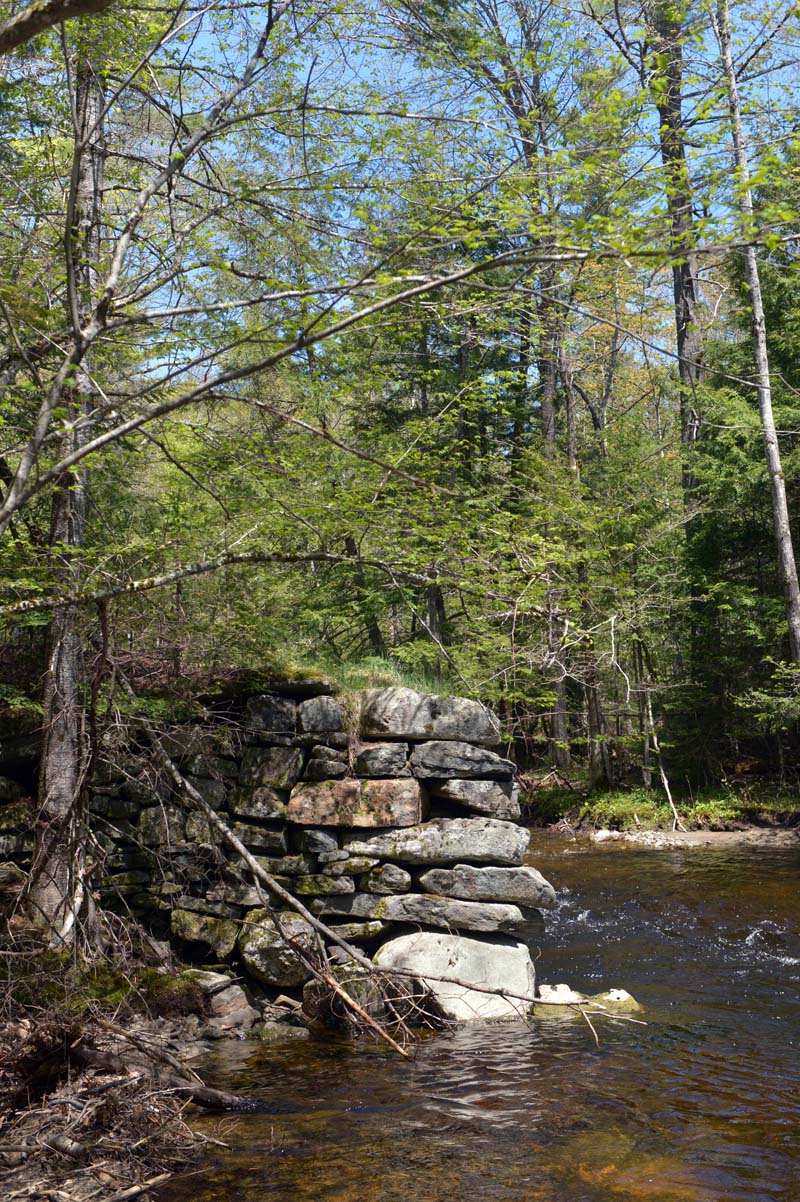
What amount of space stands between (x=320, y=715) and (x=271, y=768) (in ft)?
1.76

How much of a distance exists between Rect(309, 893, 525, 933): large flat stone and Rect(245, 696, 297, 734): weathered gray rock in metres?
1.37

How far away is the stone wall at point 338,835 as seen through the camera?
21.1 ft

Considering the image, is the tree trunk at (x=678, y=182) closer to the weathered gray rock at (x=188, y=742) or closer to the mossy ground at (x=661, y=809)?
the weathered gray rock at (x=188, y=742)

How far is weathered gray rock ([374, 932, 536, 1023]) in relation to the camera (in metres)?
6.07

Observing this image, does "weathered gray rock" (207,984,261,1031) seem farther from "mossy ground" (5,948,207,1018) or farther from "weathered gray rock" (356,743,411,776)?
"weathered gray rock" (356,743,411,776)

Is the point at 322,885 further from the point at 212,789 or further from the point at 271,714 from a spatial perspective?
the point at 271,714

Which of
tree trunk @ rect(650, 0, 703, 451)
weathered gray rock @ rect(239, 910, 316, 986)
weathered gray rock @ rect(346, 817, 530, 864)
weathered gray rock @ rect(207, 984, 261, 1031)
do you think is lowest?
weathered gray rock @ rect(207, 984, 261, 1031)

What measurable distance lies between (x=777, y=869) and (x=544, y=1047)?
596cm

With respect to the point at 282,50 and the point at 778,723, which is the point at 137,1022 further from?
the point at 778,723

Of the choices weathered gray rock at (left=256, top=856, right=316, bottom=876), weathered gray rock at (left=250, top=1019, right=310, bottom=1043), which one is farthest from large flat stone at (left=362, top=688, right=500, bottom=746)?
weathered gray rock at (left=250, top=1019, right=310, bottom=1043)

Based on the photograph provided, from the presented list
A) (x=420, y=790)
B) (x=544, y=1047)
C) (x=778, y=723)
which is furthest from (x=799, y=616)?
(x=544, y=1047)

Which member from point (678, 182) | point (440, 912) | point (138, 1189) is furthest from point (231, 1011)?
point (678, 182)

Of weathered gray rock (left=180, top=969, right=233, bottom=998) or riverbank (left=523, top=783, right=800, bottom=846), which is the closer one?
weathered gray rock (left=180, top=969, right=233, bottom=998)

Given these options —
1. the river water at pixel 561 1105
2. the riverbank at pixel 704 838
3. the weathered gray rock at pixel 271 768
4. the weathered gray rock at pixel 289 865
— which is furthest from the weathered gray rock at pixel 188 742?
the riverbank at pixel 704 838
